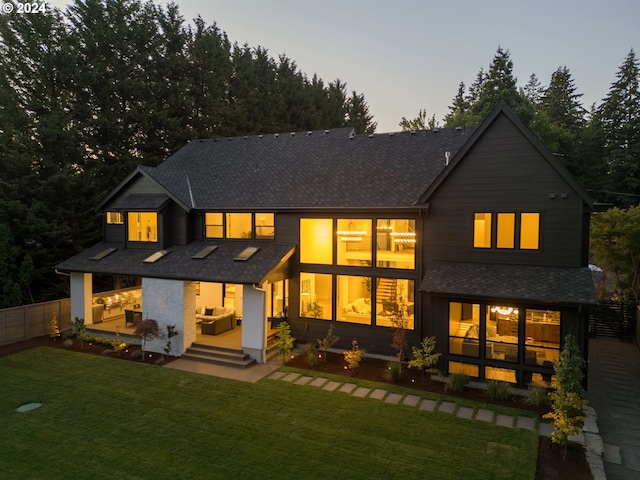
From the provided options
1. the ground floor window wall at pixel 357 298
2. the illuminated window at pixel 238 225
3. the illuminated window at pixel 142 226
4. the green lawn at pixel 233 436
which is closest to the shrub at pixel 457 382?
the green lawn at pixel 233 436

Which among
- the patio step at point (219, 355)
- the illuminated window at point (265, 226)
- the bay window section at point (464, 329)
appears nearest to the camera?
the bay window section at point (464, 329)

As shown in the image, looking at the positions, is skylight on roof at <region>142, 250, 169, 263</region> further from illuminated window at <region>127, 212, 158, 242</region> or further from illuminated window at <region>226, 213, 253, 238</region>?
illuminated window at <region>226, 213, 253, 238</region>

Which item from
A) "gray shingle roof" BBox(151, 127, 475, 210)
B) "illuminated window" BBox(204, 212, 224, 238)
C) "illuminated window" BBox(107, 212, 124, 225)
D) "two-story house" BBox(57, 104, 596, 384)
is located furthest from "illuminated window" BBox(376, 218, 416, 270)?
"illuminated window" BBox(107, 212, 124, 225)

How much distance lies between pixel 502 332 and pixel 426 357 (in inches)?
96.9

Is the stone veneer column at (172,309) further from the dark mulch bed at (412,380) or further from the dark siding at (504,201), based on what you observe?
the dark siding at (504,201)

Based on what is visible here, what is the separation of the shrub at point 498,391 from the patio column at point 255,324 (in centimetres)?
735

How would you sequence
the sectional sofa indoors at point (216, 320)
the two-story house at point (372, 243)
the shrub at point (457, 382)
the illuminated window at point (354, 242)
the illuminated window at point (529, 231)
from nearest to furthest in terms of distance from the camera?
the shrub at point (457, 382), the two-story house at point (372, 243), the illuminated window at point (529, 231), the illuminated window at point (354, 242), the sectional sofa indoors at point (216, 320)

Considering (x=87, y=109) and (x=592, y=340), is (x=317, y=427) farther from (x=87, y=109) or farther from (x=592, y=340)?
(x=87, y=109)

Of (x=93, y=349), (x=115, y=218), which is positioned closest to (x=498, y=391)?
(x=93, y=349)

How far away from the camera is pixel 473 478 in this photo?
707 centimetres

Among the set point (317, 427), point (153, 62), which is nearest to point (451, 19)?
point (153, 62)

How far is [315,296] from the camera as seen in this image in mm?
15617

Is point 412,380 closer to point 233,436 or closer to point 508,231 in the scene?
point 508,231

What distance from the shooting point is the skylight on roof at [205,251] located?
52.2ft
